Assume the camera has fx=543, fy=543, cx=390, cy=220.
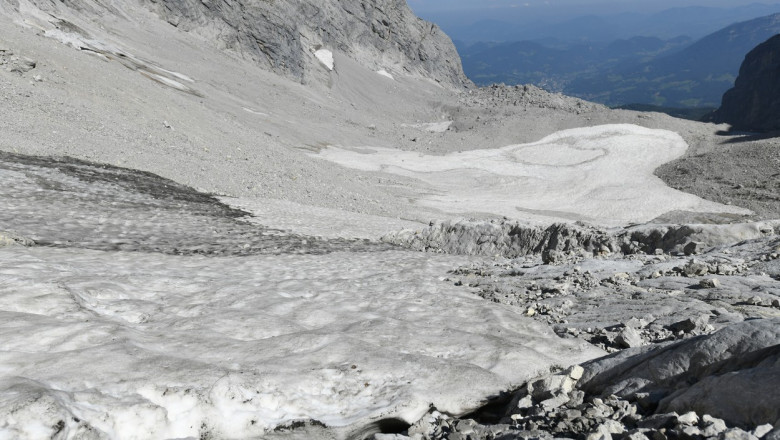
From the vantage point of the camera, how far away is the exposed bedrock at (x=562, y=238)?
49.8 ft

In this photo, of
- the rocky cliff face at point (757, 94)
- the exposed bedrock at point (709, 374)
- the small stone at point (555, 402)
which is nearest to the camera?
the exposed bedrock at point (709, 374)

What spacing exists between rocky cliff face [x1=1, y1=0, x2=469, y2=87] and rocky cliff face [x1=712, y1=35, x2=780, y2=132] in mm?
57490

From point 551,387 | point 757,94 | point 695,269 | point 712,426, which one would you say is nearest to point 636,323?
point 695,269

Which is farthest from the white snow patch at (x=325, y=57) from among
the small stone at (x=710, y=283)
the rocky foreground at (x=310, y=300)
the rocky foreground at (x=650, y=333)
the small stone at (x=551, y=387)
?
the small stone at (x=551, y=387)

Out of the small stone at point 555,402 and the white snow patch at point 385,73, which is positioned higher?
the white snow patch at point 385,73

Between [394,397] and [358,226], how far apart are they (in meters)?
17.0

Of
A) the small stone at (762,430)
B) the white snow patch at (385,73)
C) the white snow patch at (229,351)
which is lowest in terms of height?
the white snow patch at (229,351)

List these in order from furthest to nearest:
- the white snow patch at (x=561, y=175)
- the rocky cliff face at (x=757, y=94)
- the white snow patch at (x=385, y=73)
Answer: the white snow patch at (x=385, y=73) → the rocky cliff face at (x=757, y=94) → the white snow patch at (x=561, y=175)

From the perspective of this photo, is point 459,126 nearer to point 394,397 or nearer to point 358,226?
point 358,226

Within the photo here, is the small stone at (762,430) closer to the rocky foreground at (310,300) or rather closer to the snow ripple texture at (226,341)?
the rocky foreground at (310,300)

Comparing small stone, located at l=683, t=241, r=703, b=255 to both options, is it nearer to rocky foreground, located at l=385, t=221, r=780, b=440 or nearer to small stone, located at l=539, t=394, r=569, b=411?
rocky foreground, located at l=385, t=221, r=780, b=440

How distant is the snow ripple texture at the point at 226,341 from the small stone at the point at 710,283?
3.59m

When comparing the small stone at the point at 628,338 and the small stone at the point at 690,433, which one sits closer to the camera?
the small stone at the point at 690,433

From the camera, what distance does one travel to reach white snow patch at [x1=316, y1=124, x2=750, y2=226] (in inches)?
1548
